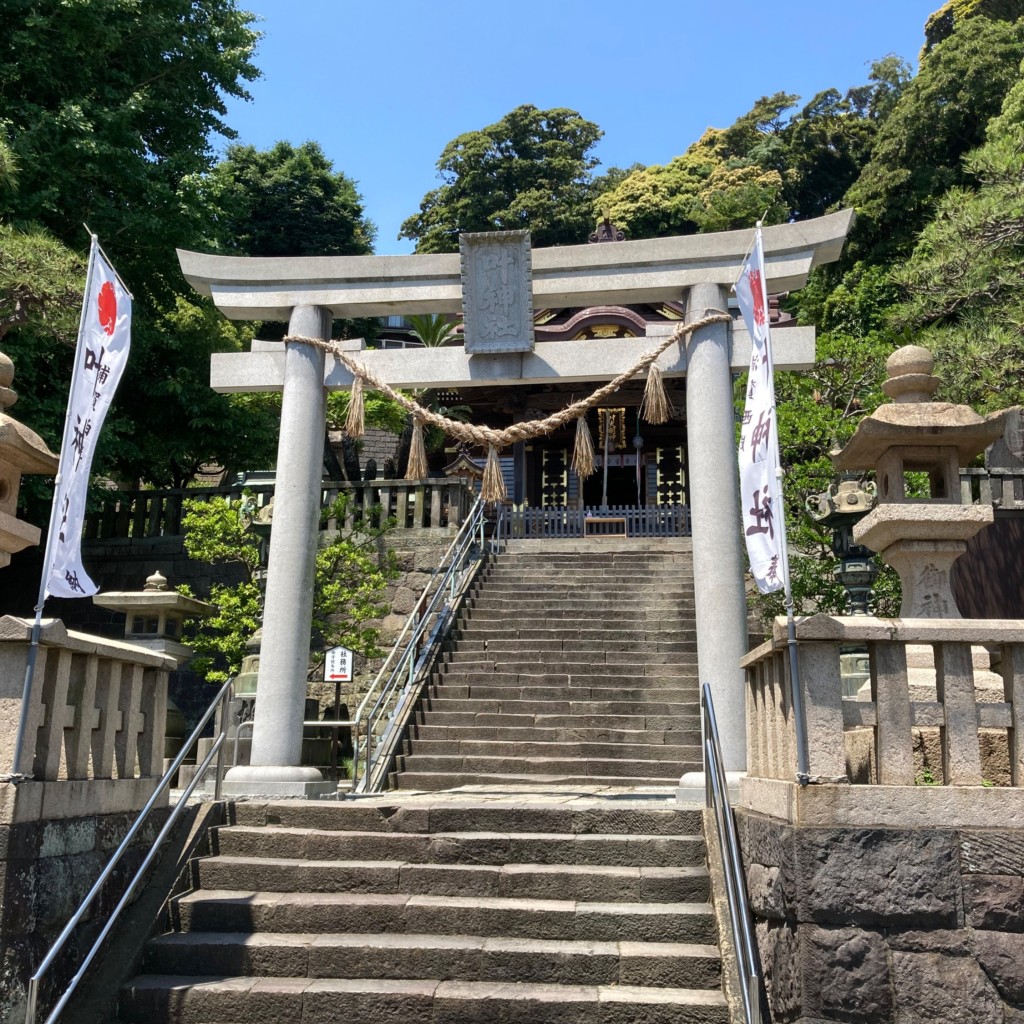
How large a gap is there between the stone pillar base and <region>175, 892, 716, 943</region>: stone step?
1.75 meters

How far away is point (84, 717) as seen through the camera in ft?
→ 16.5

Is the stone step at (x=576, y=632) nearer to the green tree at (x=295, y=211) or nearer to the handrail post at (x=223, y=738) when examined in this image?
the handrail post at (x=223, y=738)

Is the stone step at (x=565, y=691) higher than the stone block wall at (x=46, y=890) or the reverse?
higher

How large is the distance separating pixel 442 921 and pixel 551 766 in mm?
3979

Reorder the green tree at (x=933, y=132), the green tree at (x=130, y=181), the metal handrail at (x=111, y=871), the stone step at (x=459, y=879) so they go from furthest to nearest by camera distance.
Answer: the green tree at (x=933, y=132), the green tree at (x=130, y=181), the stone step at (x=459, y=879), the metal handrail at (x=111, y=871)

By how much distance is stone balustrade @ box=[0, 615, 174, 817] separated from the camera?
4.52 meters

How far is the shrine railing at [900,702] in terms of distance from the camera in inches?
165

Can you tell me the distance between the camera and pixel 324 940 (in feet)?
16.6

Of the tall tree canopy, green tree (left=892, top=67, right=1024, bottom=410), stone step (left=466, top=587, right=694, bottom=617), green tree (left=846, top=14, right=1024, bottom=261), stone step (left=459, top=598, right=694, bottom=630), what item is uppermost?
the tall tree canopy

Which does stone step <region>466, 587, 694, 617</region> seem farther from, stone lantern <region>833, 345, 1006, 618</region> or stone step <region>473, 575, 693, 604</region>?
stone lantern <region>833, 345, 1006, 618</region>

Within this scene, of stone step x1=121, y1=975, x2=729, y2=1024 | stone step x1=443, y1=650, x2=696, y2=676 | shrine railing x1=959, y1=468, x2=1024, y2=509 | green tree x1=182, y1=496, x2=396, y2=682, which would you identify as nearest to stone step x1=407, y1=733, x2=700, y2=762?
stone step x1=443, y1=650, x2=696, y2=676

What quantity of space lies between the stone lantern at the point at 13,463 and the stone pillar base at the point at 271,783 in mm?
2342

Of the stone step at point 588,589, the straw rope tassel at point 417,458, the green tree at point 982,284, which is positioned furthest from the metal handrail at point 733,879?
the stone step at point 588,589

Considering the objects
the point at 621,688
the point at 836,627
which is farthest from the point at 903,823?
the point at 621,688
